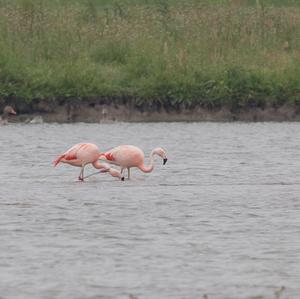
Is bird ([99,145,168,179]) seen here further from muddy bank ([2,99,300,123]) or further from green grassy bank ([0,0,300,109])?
green grassy bank ([0,0,300,109])

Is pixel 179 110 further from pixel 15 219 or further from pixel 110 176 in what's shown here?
A: pixel 15 219

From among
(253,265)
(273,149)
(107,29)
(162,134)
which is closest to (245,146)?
(273,149)

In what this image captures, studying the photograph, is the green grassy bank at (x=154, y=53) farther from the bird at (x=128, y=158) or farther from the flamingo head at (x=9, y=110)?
the bird at (x=128, y=158)

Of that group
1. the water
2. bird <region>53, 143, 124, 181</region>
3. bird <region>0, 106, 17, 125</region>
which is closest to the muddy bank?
bird <region>0, 106, 17, 125</region>

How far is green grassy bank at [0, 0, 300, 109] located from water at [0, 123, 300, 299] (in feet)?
21.5

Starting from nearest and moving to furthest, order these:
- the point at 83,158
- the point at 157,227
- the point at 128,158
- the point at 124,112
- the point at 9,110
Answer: the point at 157,227
the point at 83,158
the point at 128,158
the point at 9,110
the point at 124,112

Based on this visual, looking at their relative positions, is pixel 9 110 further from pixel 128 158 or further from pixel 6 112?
pixel 128 158

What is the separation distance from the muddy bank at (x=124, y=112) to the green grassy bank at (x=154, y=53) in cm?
16

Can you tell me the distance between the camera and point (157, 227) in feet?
47.7

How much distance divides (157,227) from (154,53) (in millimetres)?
18272

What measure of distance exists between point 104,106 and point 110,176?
10754 millimetres

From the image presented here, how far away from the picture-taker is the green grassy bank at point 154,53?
102ft

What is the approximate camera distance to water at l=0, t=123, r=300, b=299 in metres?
11.6

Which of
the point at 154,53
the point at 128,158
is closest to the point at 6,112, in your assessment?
the point at 154,53
